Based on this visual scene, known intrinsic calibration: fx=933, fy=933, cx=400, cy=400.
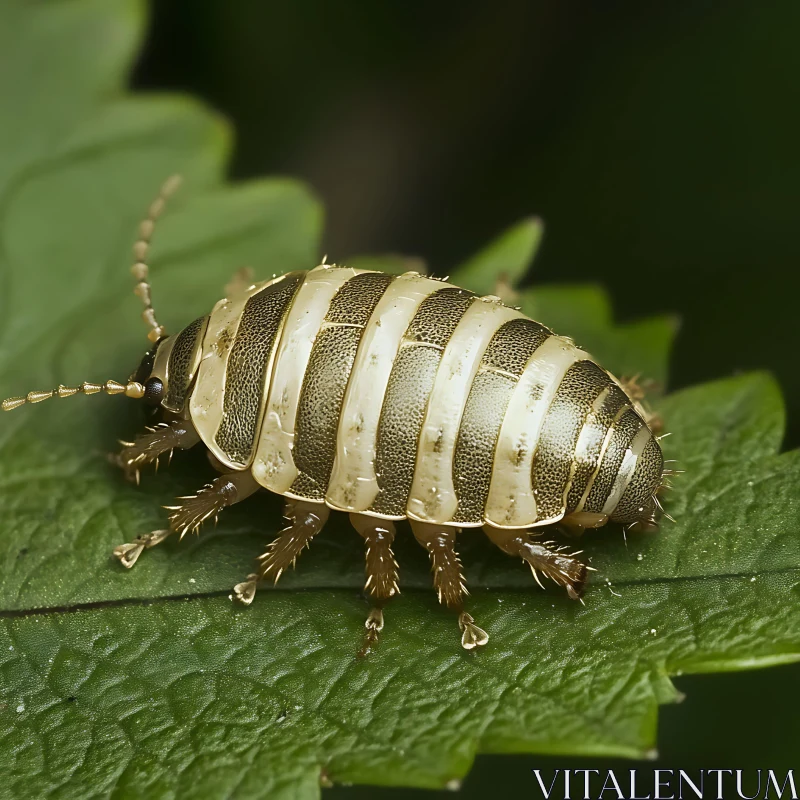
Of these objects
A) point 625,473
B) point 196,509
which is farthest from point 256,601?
point 625,473

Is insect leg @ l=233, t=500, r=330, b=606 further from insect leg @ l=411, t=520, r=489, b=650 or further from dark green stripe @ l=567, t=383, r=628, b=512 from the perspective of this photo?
dark green stripe @ l=567, t=383, r=628, b=512

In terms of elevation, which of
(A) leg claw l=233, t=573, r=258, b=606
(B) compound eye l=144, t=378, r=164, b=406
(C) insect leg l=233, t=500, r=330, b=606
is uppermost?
(B) compound eye l=144, t=378, r=164, b=406

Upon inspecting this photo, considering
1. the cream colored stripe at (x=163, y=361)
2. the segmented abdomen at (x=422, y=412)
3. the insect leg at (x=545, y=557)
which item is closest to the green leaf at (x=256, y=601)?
the insect leg at (x=545, y=557)

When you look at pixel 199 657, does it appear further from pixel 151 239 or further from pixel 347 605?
pixel 151 239

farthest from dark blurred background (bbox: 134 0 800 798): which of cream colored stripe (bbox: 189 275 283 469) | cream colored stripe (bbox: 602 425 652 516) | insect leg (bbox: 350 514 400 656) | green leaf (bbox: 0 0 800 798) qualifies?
cream colored stripe (bbox: 189 275 283 469)

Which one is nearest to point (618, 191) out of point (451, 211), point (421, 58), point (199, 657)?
point (451, 211)

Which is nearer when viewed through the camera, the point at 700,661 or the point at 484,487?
the point at 700,661

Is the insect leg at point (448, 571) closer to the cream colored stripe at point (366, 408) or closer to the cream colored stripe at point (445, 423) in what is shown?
the cream colored stripe at point (445, 423)
